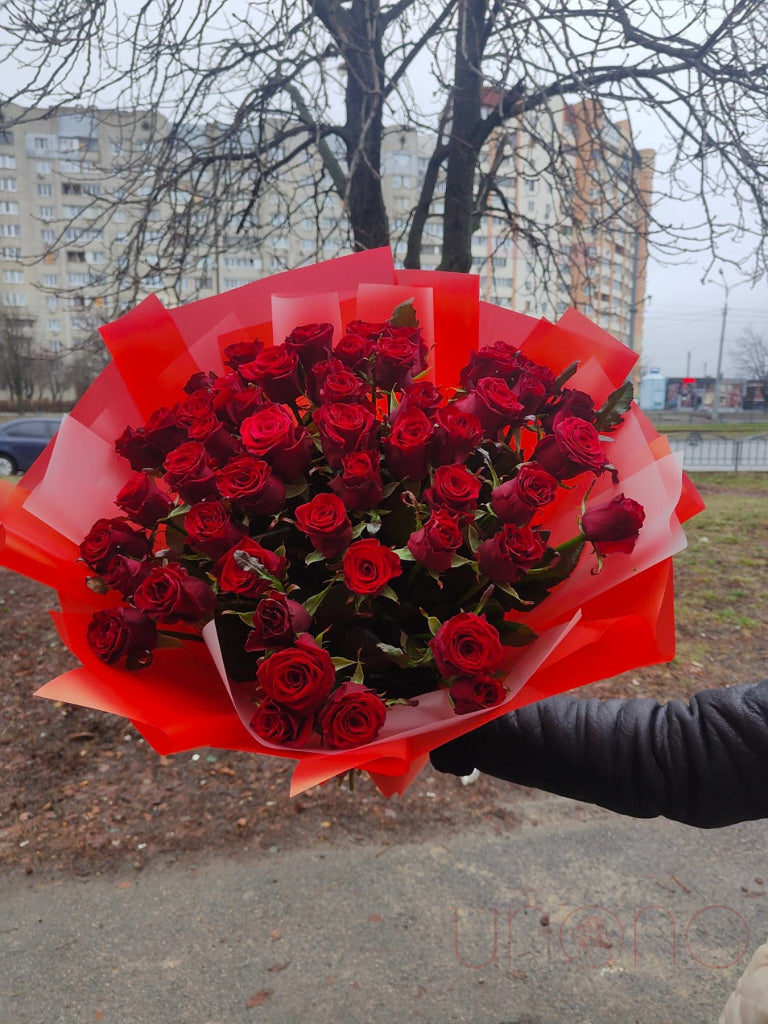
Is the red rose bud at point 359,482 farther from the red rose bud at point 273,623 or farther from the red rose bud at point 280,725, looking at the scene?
the red rose bud at point 280,725

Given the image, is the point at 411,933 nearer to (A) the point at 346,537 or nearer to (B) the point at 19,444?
(A) the point at 346,537

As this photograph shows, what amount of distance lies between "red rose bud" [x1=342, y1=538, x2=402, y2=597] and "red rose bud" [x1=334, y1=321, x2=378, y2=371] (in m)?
0.40

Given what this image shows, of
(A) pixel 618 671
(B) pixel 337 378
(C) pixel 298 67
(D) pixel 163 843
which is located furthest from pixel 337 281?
(C) pixel 298 67

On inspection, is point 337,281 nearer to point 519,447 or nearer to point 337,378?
point 337,378

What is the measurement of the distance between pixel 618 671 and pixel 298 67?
539cm

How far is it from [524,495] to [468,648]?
0.82 ft

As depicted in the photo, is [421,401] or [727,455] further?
[727,455]

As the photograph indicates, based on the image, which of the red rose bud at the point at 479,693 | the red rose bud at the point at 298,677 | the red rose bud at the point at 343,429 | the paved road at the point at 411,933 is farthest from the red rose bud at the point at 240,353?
the paved road at the point at 411,933

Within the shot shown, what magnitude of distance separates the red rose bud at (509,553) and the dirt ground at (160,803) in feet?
8.64

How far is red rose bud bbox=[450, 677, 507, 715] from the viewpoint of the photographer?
0.96 m

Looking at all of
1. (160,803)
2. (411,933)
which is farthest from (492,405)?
(160,803)

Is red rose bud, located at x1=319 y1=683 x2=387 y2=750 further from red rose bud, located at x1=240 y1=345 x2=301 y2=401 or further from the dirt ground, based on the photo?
the dirt ground

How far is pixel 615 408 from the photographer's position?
4.18ft

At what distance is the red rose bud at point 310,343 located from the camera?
126 centimetres
